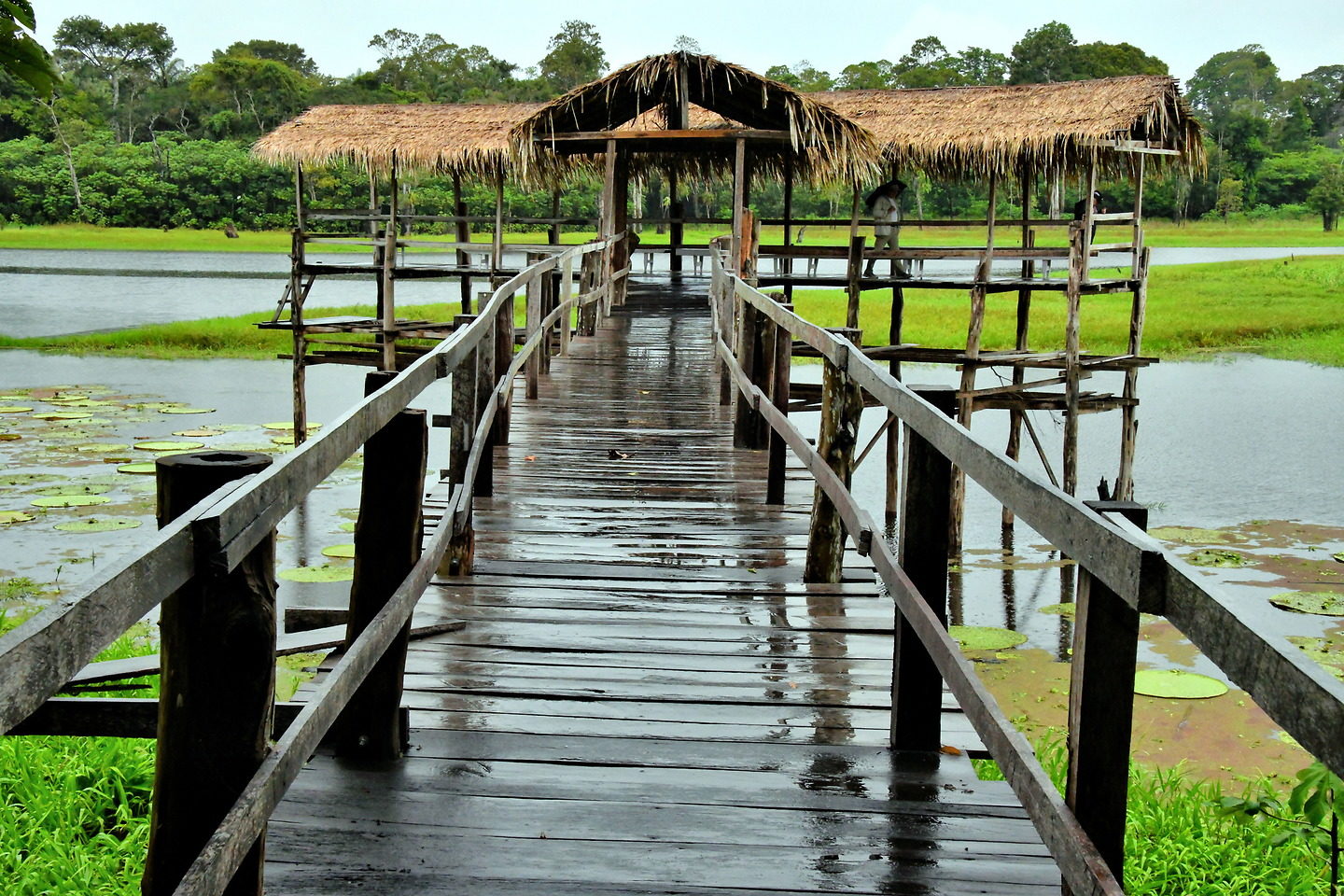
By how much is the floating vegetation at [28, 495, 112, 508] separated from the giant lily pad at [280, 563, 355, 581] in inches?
118

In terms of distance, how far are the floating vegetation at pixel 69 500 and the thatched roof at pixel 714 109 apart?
19.4 ft

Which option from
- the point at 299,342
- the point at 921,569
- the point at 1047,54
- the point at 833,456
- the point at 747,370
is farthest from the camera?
the point at 1047,54

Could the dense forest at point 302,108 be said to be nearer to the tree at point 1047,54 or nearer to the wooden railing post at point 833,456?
the tree at point 1047,54

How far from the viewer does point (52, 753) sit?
552cm

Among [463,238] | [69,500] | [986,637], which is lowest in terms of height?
[986,637]

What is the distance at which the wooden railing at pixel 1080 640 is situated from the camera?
136 cm

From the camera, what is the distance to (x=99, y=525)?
1175 cm

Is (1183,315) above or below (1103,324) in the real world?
above

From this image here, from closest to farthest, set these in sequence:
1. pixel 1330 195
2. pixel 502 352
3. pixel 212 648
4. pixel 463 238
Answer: pixel 212 648, pixel 502 352, pixel 463 238, pixel 1330 195

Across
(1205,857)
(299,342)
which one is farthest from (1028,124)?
(1205,857)

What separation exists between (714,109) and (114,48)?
7393 cm

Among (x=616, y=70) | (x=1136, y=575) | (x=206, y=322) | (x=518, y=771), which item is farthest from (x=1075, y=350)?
(x=206, y=322)

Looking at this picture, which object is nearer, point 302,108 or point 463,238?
point 463,238

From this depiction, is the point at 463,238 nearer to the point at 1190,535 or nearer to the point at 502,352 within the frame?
the point at 1190,535
